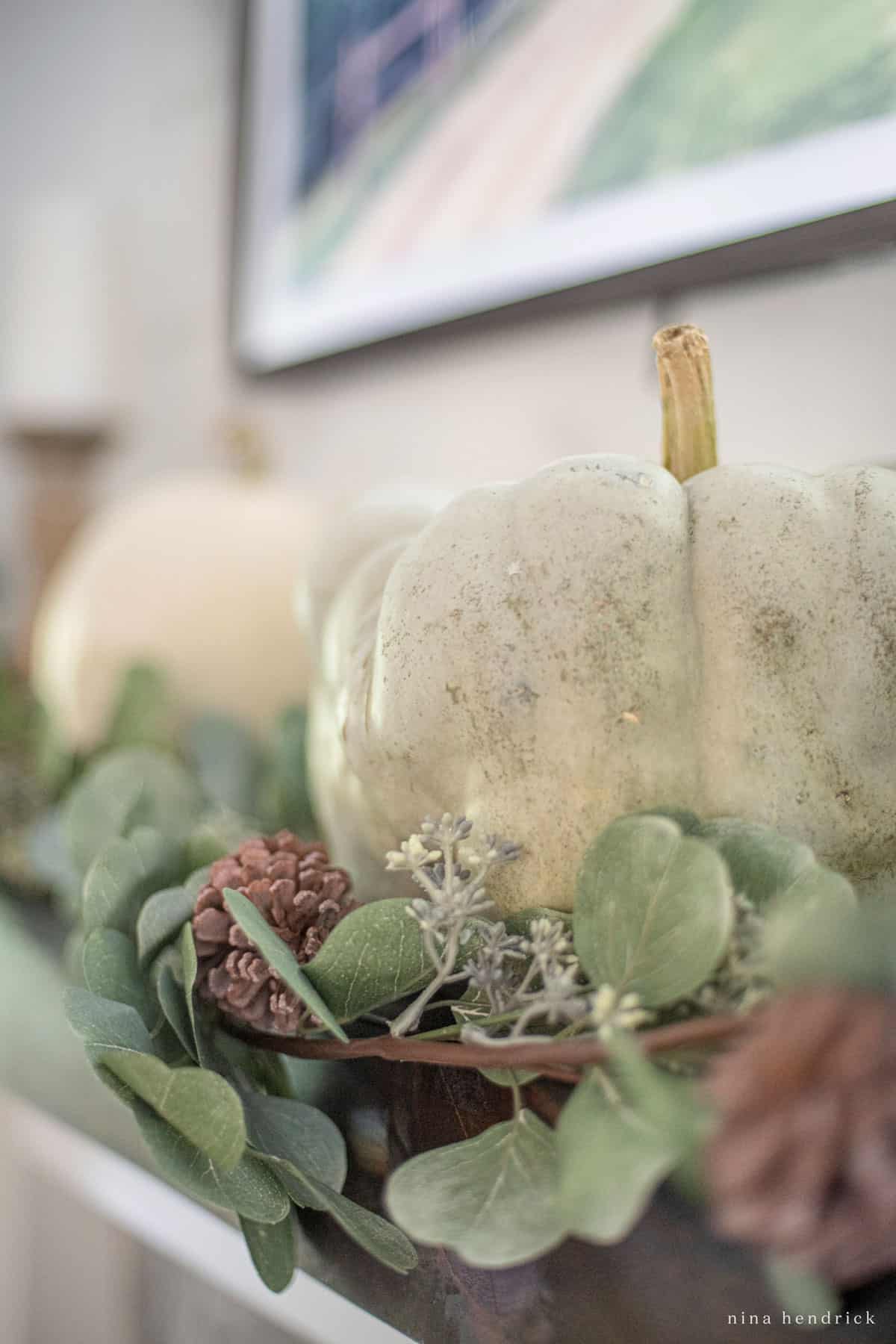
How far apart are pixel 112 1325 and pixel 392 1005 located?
39 centimetres

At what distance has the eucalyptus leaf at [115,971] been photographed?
30 cm

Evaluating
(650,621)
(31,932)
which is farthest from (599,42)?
(31,932)

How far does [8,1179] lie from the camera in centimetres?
58

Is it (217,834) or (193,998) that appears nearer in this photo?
(193,998)

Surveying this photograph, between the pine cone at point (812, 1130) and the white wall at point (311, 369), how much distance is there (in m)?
0.40

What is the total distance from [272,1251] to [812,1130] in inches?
6.8

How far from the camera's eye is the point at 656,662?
298 mm

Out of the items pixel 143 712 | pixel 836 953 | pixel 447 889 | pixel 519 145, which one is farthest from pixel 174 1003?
pixel 519 145

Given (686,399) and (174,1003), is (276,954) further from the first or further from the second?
(686,399)

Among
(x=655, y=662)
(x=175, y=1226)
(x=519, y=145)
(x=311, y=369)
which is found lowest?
(x=175, y=1226)

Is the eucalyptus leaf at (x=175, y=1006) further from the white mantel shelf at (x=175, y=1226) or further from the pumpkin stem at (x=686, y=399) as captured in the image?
the pumpkin stem at (x=686, y=399)

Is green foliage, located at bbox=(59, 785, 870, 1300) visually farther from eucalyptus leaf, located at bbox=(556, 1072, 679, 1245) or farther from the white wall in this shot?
A: the white wall

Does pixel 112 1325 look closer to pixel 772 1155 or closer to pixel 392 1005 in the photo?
pixel 392 1005

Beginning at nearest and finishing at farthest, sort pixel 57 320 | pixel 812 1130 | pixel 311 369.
Answer: pixel 812 1130 < pixel 311 369 < pixel 57 320
